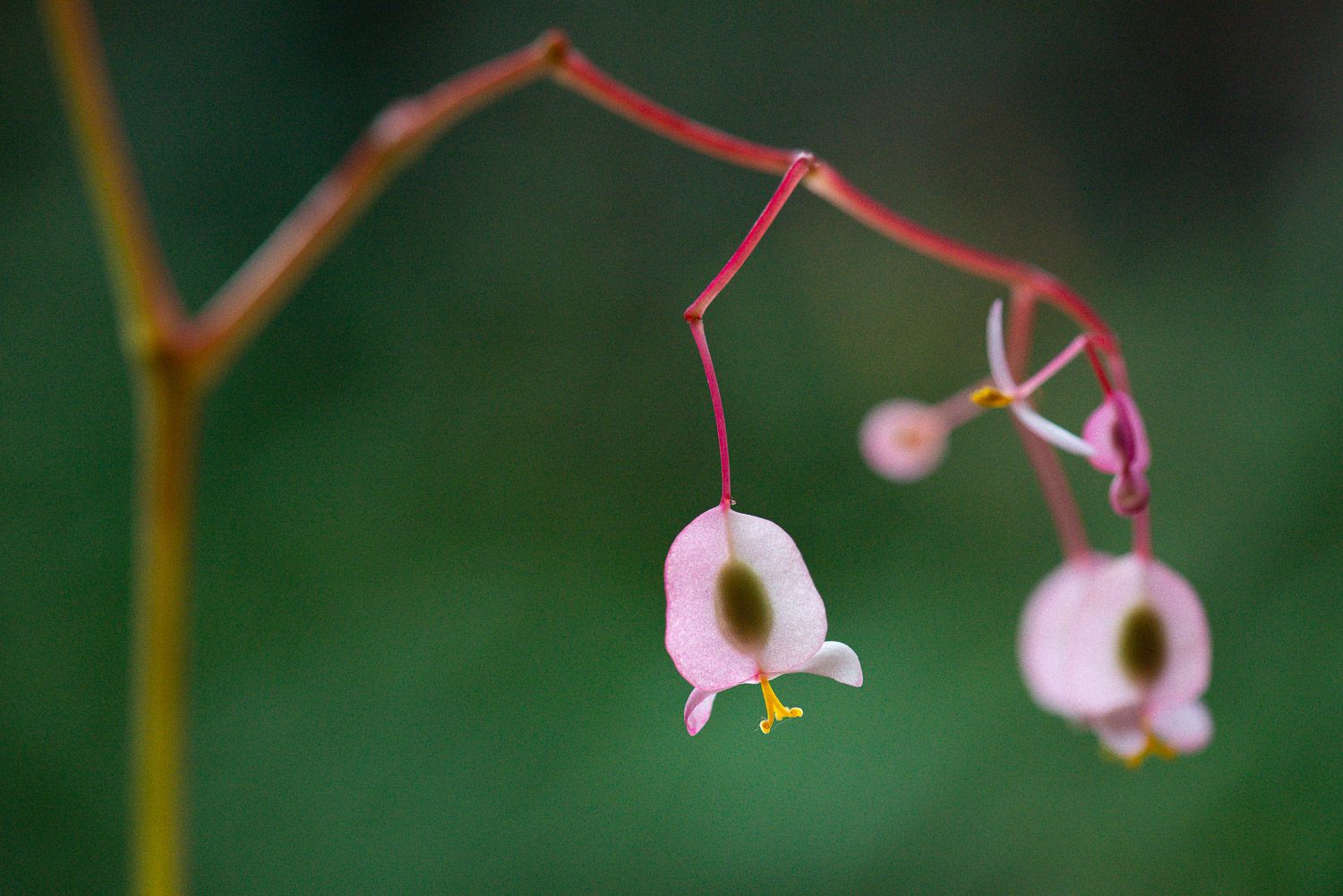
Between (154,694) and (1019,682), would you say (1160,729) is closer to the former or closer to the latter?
(154,694)

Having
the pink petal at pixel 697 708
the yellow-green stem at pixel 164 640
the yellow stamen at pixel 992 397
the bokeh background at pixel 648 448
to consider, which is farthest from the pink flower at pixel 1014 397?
the bokeh background at pixel 648 448

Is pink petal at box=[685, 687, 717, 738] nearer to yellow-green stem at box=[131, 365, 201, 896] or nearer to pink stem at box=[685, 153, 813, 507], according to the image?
pink stem at box=[685, 153, 813, 507]

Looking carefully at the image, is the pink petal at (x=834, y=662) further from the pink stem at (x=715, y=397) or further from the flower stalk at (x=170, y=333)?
the flower stalk at (x=170, y=333)

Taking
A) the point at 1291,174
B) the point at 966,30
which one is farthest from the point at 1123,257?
the point at 966,30

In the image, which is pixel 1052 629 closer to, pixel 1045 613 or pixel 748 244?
pixel 1045 613

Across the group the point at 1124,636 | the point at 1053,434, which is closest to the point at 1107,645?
the point at 1124,636

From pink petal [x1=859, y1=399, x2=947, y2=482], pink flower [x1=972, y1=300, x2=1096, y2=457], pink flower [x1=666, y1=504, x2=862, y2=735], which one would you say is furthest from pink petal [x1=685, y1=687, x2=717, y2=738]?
pink petal [x1=859, y1=399, x2=947, y2=482]
